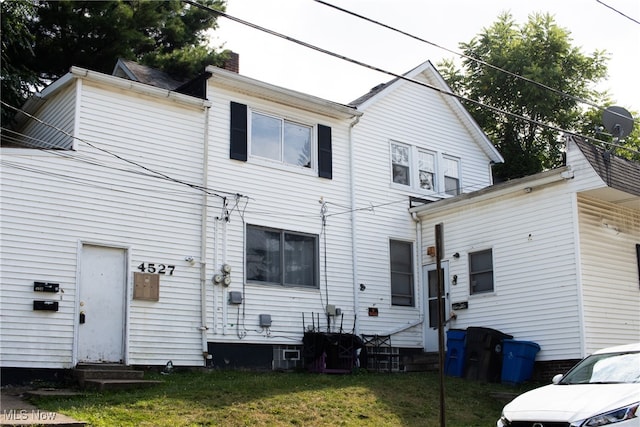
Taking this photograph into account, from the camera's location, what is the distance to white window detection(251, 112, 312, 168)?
17.1 m

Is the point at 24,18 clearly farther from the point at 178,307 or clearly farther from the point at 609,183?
the point at 609,183

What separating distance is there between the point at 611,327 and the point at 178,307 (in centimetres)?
919

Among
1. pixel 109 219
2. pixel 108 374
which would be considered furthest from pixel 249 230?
pixel 108 374

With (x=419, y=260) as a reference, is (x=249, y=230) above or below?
above

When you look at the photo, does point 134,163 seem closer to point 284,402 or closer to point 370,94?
point 284,402

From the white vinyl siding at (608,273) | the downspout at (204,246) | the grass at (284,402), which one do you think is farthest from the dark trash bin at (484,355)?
the downspout at (204,246)

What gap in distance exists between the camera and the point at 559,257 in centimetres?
1630

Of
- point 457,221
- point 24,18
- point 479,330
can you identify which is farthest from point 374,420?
point 24,18

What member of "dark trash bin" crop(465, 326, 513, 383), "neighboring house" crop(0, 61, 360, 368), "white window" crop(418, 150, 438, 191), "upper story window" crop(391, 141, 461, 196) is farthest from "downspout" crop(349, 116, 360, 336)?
"dark trash bin" crop(465, 326, 513, 383)

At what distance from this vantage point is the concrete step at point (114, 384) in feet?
40.5

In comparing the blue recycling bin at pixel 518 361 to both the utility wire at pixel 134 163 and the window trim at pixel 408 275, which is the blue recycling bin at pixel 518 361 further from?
the utility wire at pixel 134 163

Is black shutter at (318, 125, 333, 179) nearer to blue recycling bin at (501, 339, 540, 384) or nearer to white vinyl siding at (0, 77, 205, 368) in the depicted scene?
white vinyl siding at (0, 77, 205, 368)

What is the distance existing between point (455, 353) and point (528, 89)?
1692cm

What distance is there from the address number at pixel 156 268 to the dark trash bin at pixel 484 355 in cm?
669
